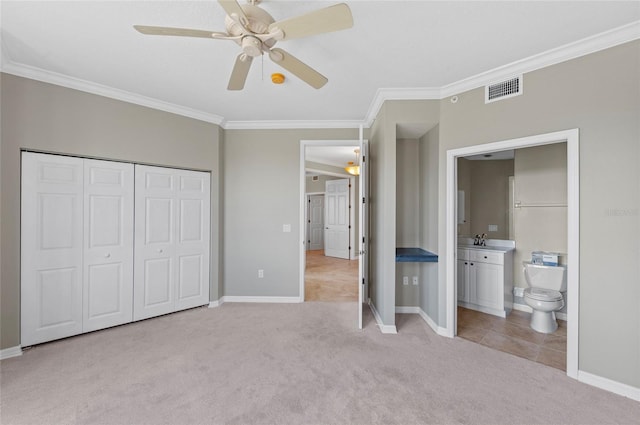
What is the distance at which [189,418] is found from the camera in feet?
5.63

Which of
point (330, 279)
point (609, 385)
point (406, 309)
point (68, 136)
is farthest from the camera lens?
point (330, 279)

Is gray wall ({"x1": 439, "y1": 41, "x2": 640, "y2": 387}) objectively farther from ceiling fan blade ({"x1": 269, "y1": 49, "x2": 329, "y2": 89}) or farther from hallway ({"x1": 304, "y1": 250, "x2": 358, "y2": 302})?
hallway ({"x1": 304, "y1": 250, "x2": 358, "y2": 302})

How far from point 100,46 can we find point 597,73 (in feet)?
13.0

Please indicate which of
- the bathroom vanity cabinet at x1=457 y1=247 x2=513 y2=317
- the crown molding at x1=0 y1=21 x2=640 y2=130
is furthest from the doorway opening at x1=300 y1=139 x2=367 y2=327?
the bathroom vanity cabinet at x1=457 y1=247 x2=513 y2=317

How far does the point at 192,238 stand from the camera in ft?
11.9

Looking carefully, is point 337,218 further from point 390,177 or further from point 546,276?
point 546,276

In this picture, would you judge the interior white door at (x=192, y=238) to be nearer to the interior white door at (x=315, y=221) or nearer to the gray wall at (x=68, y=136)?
the gray wall at (x=68, y=136)

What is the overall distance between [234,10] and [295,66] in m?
0.53

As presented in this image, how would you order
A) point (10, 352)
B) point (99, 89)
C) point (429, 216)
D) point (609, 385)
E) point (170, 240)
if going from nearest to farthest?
point (609, 385) < point (10, 352) < point (99, 89) < point (429, 216) < point (170, 240)

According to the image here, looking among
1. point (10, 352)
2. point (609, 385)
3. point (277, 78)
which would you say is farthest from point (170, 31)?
point (609, 385)

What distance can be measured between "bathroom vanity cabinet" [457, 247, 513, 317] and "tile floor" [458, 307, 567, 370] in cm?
13

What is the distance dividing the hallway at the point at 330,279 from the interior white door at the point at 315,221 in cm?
124

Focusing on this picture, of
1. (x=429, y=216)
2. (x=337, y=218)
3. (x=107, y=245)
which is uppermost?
(x=429, y=216)

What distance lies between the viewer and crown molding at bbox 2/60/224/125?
97.4 inches
